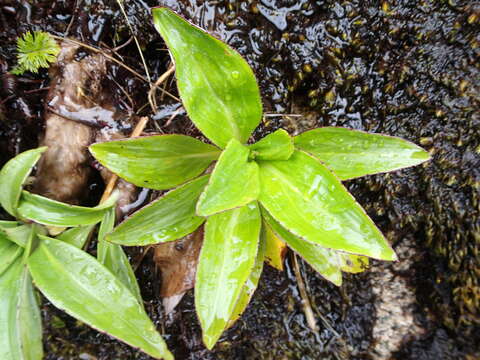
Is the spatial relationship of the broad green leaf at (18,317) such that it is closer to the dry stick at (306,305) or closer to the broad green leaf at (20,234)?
the broad green leaf at (20,234)

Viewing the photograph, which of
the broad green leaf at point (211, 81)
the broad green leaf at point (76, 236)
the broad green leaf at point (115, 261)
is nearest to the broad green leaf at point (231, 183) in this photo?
the broad green leaf at point (211, 81)

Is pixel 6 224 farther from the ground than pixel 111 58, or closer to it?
closer to it

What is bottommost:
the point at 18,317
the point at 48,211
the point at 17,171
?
the point at 18,317

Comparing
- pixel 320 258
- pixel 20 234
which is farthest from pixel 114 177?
pixel 320 258

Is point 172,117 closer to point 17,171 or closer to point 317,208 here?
point 17,171

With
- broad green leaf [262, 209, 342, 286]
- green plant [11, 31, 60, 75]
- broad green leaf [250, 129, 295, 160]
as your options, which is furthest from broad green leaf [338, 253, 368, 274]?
green plant [11, 31, 60, 75]

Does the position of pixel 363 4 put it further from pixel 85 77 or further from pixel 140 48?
pixel 85 77
